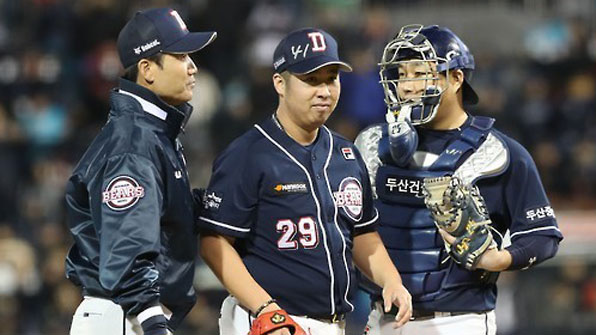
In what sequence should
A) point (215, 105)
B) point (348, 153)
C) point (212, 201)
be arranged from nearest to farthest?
point (212, 201) → point (348, 153) → point (215, 105)

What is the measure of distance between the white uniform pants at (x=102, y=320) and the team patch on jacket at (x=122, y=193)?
1.65 ft

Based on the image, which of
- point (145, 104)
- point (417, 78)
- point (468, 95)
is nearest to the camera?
point (145, 104)

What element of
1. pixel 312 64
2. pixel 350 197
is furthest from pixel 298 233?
pixel 312 64

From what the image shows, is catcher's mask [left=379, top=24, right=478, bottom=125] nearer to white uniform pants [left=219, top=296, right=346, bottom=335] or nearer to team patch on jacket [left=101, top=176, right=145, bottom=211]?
white uniform pants [left=219, top=296, right=346, bottom=335]

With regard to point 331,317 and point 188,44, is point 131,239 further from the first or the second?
point 331,317

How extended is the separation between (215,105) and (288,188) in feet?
26.3

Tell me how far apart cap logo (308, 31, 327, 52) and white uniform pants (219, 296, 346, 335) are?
3.88ft

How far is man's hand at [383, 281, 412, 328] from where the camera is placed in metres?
5.18

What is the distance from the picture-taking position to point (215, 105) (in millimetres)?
13094

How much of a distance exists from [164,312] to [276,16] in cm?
891

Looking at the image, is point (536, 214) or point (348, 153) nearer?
point (348, 153)

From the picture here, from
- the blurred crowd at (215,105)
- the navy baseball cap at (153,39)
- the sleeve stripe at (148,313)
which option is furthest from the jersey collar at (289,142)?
the blurred crowd at (215,105)

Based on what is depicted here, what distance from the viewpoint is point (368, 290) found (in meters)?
5.82

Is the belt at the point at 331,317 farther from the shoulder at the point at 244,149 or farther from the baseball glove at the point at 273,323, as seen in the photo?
the shoulder at the point at 244,149
